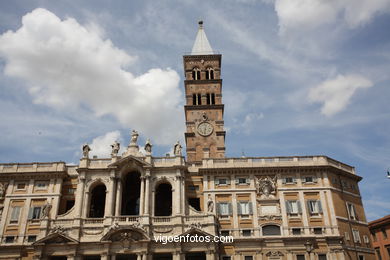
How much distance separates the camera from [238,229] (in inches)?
1762

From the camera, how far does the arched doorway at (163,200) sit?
158 ft

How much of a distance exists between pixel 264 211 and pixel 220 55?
3318 centimetres

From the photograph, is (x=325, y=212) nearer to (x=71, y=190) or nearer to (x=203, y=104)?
(x=203, y=104)

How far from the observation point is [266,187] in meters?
47.2

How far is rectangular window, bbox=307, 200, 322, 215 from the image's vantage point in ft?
151

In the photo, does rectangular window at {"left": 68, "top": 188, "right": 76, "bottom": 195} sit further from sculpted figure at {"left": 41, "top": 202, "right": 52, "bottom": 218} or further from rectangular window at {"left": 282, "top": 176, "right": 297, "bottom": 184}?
rectangular window at {"left": 282, "top": 176, "right": 297, "bottom": 184}

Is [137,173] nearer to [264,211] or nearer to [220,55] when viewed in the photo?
[264,211]

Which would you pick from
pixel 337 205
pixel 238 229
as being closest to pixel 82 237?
pixel 238 229

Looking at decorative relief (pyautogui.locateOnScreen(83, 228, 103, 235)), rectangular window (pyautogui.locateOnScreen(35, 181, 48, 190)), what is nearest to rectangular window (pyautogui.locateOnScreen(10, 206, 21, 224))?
rectangular window (pyautogui.locateOnScreen(35, 181, 48, 190))

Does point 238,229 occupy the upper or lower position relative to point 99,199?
lower

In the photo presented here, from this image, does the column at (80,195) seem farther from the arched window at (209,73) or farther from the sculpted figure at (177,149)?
the arched window at (209,73)

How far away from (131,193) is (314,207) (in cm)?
2423

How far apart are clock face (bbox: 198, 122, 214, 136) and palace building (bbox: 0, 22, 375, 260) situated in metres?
10.6

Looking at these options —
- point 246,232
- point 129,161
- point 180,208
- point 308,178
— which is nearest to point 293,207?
point 308,178
